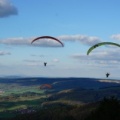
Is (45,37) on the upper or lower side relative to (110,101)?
upper

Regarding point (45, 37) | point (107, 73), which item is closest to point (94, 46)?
point (107, 73)

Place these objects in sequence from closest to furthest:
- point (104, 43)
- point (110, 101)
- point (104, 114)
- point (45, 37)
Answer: point (104, 43) < point (45, 37) < point (104, 114) < point (110, 101)

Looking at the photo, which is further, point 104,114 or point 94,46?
point 104,114

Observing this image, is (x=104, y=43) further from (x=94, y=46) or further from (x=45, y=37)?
(x=45, y=37)

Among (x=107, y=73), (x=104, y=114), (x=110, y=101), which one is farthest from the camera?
(x=110, y=101)

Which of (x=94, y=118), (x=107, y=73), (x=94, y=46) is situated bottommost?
(x=94, y=118)

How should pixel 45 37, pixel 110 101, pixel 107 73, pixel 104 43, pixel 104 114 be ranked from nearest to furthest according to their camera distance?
1. pixel 104 43
2. pixel 107 73
3. pixel 45 37
4. pixel 104 114
5. pixel 110 101

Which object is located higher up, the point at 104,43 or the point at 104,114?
the point at 104,43

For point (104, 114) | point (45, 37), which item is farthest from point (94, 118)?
point (45, 37)

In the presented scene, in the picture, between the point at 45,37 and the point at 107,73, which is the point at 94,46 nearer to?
the point at 107,73
